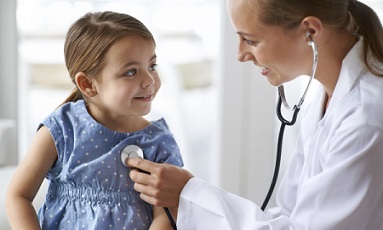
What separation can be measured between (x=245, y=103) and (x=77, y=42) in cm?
132

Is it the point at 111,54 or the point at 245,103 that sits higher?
the point at 111,54

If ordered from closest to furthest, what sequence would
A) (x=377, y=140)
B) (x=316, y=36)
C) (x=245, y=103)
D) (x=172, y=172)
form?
(x=377, y=140) → (x=316, y=36) → (x=172, y=172) → (x=245, y=103)

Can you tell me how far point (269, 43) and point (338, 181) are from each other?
39cm

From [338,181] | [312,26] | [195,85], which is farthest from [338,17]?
[195,85]

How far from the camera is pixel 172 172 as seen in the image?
1.71 meters

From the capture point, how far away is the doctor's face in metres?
1.63

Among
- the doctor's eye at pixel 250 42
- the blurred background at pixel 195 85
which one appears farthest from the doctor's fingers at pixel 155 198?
the blurred background at pixel 195 85

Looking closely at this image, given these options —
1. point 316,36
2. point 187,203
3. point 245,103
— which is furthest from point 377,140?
point 245,103

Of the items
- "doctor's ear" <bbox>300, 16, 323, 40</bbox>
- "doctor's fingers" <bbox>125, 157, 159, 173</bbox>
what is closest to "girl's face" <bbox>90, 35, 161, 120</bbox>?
"doctor's fingers" <bbox>125, 157, 159, 173</bbox>

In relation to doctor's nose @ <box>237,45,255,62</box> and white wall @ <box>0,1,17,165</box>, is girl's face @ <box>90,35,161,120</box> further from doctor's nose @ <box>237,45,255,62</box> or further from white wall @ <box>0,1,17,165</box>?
white wall @ <box>0,1,17,165</box>

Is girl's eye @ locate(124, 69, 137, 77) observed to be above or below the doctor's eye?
below

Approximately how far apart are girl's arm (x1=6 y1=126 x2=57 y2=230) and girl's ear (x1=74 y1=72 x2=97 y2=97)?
0.15 metres

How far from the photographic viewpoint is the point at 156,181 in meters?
1.66

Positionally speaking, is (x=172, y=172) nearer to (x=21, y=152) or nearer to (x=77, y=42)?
(x=77, y=42)
